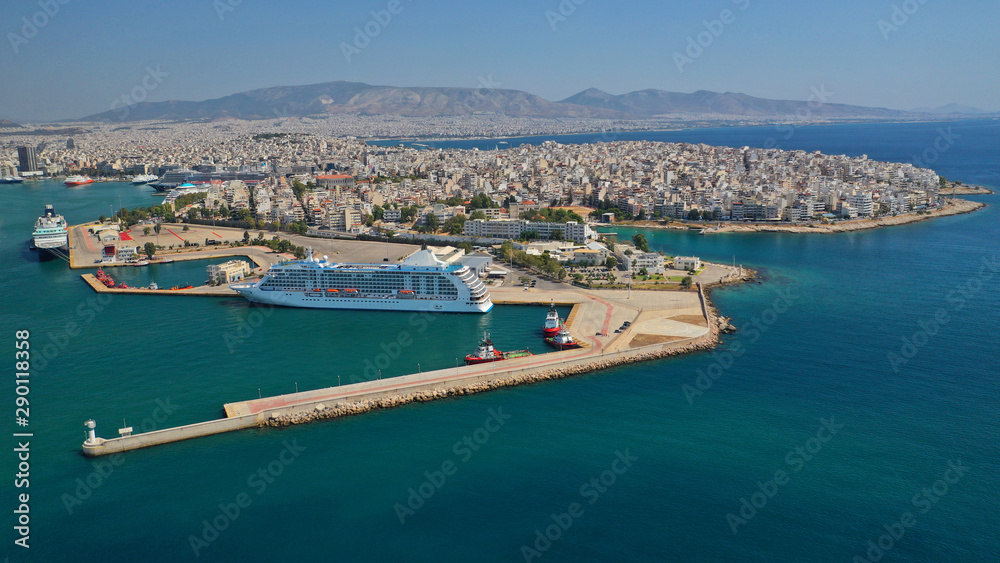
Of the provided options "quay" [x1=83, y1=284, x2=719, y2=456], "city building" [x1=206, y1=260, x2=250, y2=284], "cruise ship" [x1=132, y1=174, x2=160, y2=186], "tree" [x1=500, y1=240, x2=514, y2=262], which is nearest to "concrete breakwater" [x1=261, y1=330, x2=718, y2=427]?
"quay" [x1=83, y1=284, x2=719, y2=456]

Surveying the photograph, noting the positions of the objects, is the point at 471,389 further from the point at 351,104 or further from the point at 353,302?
the point at 351,104

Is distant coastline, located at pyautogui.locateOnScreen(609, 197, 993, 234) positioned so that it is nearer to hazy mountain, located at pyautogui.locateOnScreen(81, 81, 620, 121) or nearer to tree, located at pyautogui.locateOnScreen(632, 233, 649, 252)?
tree, located at pyautogui.locateOnScreen(632, 233, 649, 252)

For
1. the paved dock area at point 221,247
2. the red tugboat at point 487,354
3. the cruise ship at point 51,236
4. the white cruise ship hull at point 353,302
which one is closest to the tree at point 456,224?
the paved dock area at point 221,247

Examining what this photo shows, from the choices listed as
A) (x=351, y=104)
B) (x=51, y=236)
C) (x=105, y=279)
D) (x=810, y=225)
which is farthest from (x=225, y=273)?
(x=351, y=104)

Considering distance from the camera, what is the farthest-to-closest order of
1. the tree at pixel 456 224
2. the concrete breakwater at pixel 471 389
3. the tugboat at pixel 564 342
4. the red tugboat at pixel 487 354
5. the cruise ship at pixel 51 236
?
the tree at pixel 456 224 < the cruise ship at pixel 51 236 < the tugboat at pixel 564 342 < the red tugboat at pixel 487 354 < the concrete breakwater at pixel 471 389

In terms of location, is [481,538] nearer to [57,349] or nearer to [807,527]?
[807,527]

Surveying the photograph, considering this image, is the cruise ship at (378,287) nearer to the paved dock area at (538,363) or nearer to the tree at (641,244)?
the paved dock area at (538,363)
